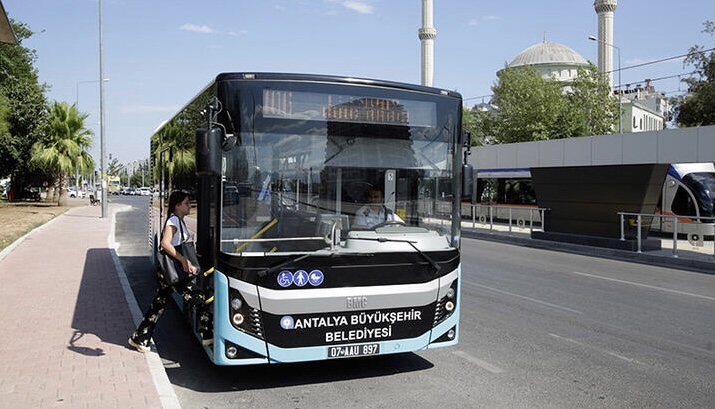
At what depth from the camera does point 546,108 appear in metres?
49.4

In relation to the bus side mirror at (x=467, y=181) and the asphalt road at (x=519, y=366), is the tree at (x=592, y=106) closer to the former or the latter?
the asphalt road at (x=519, y=366)

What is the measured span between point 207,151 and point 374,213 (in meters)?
1.59

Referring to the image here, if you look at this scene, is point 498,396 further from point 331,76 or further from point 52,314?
point 52,314

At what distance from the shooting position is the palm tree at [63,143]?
39812 millimetres

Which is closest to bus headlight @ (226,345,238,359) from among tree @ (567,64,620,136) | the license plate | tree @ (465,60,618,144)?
the license plate

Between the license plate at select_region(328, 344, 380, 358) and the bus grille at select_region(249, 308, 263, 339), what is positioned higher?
the bus grille at select_region(249, 308, 263, 339)

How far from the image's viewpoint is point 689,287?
466 inches

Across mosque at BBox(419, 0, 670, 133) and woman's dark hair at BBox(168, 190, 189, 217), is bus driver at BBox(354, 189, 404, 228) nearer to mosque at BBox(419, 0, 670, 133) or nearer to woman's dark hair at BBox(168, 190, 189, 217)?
woman's dark hair at BBox(168, 190, 189, 217)

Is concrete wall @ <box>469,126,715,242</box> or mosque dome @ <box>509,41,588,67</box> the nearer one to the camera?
concrete wall @ <box>469,126,715,242</box>

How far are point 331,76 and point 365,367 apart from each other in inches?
110

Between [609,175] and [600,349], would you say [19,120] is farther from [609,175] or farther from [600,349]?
[600,349]

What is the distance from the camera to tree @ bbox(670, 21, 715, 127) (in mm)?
40250

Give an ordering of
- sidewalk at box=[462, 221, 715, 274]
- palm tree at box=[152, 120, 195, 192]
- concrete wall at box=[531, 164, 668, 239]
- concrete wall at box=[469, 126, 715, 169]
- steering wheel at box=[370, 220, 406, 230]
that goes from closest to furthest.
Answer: steering wheel at box=[370, 220, 406, 230] → palm tree at box=[152, 120, 195, 192] → sidewalk at box=[462, 221, 715, 274] → concrete wall at box=[531, 164, 668, 239] → concrete wall at box=[469, 126, 715, 169]

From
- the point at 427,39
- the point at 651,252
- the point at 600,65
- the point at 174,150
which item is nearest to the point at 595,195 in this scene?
the point at 651,252
